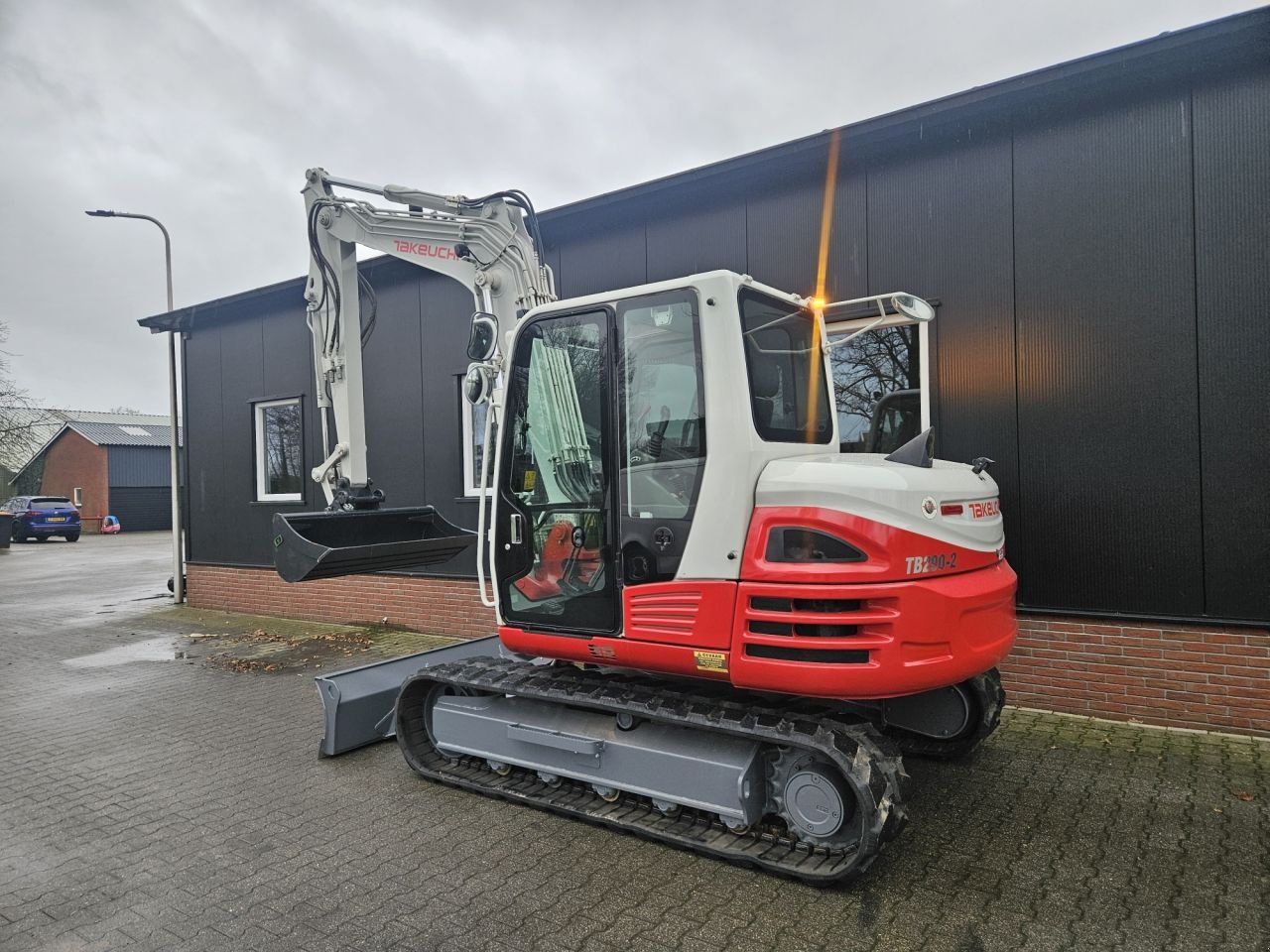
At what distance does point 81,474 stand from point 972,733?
148 feet

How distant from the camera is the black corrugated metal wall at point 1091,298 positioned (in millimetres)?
Result: 5258

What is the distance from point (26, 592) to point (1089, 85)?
1809cm

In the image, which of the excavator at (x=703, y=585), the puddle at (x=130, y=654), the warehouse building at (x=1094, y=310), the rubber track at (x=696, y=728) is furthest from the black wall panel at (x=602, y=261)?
the puddle at (x=130, y=654)

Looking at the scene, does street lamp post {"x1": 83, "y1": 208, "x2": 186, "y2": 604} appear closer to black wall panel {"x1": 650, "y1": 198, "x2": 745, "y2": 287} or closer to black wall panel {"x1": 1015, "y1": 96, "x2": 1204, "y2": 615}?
black wall panel {"x1": 650, "y1": 198, "x2": 745, "y2": 287}

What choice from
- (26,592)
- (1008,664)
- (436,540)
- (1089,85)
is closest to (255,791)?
(436,540)

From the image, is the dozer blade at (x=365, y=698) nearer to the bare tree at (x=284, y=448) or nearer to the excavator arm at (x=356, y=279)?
the excavator arm at (x=356, y=279)

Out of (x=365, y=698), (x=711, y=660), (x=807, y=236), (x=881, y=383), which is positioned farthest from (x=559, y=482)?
(x=807, y=236)

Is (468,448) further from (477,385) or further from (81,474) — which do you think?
(81,474)

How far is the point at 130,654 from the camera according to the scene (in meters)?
8.90

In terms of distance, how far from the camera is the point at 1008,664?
603 centimetres

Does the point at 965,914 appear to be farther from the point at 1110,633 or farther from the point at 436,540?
the point at 436,540

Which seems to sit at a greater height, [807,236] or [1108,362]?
[807,236]

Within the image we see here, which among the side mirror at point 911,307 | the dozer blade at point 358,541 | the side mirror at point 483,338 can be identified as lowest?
the dozer blade at point 358,541

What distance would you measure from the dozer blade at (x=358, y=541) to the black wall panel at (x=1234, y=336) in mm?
4978
